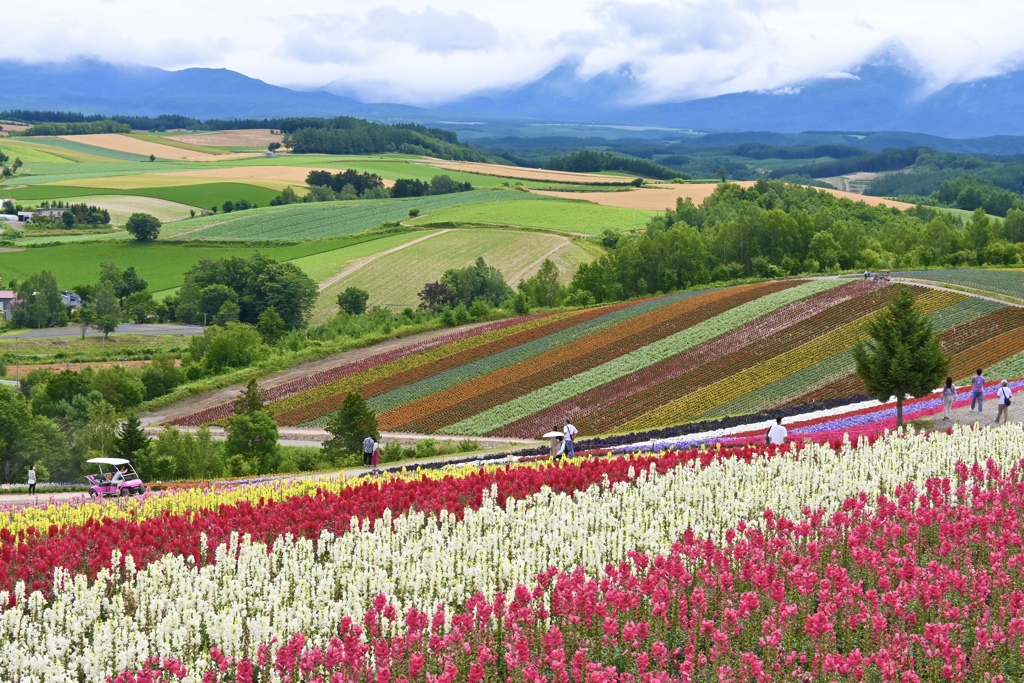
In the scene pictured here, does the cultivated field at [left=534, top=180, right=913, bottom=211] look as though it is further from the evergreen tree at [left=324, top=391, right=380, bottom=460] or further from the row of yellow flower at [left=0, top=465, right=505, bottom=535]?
the row of yellow flower at [left=0, top=465, right=505, bottom=535]

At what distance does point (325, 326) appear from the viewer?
100m

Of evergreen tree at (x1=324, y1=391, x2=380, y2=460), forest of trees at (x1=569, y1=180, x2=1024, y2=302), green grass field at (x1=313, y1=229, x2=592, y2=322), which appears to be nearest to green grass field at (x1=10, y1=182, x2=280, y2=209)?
green grass field at (x1=313, y1=229, x2=592, y2=322)

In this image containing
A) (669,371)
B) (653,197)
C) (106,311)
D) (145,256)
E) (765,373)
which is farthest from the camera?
(653,197)

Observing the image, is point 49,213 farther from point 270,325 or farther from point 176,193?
point 270,325

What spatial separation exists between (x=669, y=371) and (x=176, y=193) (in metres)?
143

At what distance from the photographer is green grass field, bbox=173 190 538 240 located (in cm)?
15525

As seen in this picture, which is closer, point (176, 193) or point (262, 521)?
point (262, 521)

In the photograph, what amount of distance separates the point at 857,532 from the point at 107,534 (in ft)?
41.7

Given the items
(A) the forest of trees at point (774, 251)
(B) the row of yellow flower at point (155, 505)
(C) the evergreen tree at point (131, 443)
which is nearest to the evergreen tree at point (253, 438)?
(C) the evergreen tree at point (131, 443)

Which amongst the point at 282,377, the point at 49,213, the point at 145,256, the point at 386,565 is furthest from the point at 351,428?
the point at 49,213

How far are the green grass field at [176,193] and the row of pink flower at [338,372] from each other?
113648 millimetres

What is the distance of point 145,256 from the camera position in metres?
146

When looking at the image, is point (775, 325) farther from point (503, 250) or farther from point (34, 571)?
point (503, 250)

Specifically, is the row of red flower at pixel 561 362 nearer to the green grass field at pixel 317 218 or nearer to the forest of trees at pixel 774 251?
the forest of trees at pixel 774 251
